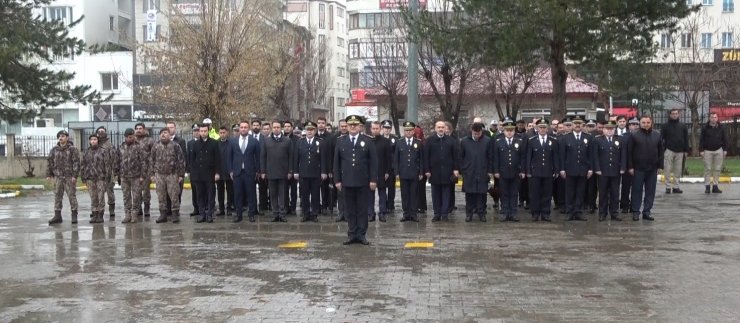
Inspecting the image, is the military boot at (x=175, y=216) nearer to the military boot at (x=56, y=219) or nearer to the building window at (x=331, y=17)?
the military boot at (x=56, y=219)

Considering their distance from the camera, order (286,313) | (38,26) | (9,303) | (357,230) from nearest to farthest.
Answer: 1. (286,313)
2. (9,303)
3. (357,230)
4. (38,26)

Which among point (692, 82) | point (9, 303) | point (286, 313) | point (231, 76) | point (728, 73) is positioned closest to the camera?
point (286, 313)

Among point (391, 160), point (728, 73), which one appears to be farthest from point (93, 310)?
point (728, 73)

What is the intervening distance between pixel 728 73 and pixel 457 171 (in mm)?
29214

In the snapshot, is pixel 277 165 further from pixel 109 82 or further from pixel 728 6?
pixel 728 6

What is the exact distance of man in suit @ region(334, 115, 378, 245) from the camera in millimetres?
11945

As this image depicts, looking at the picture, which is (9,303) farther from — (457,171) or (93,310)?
(457,171)

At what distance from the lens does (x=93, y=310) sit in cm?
797

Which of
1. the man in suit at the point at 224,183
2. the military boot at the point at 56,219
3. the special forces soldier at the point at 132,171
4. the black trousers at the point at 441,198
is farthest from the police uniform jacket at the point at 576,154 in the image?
the military boot at the point at 56,219

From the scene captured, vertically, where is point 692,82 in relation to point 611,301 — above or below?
above

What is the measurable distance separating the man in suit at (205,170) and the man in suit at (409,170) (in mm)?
3785

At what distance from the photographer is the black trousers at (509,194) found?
49.3ft

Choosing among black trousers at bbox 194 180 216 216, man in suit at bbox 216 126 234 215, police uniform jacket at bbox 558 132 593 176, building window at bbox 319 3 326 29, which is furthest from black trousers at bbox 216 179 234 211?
building window at bbox 319 3 326 29

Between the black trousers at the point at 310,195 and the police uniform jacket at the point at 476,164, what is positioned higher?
the police uniform jacket at the point at 476,164
